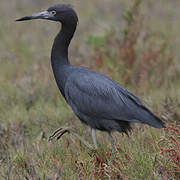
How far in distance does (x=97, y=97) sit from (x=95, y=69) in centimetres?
219

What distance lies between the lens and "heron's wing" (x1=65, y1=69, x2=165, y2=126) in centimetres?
387

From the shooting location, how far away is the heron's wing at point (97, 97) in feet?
12.7

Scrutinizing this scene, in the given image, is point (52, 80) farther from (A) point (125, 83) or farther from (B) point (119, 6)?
(B) point (119, 6)

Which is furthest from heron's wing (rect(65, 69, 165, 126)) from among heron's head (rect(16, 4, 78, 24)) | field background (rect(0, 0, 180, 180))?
heron's head (rect(16, 4, 78, 24))

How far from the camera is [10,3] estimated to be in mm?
9922

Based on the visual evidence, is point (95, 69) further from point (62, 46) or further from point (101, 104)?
point (101, 104)

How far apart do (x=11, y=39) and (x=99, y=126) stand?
4.65m

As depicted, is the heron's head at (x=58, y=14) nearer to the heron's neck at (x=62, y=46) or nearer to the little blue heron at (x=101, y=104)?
the heron's neck at (x=62, y=46)

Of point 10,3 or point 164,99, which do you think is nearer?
point 164,99

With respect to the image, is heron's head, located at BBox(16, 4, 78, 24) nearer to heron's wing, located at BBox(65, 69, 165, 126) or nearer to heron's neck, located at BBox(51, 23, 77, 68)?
heron's neck, located at BBox(51, 23, 77, 68)

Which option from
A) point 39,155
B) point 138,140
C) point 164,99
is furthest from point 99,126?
point 164,99

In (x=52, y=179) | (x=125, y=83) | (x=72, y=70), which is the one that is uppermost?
(x=72, y=70)

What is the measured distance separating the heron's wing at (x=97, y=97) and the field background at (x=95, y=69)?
30 centimetres

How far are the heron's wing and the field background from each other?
30 centimetres
